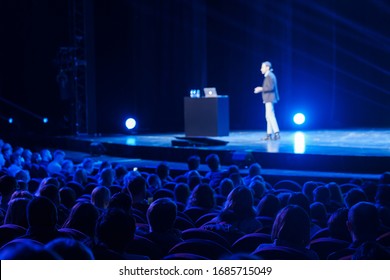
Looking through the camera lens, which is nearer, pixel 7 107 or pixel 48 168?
pixel 48 168

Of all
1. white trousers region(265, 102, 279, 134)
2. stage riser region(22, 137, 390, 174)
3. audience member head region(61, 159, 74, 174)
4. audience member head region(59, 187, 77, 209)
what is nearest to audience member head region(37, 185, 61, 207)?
audience member head region(59, 187, 77, 209)

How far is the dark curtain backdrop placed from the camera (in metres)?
14.1

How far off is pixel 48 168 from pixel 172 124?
6818mm

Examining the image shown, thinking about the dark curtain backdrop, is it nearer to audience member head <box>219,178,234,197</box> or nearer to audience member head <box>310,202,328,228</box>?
audience member head <box>219,178,234,197</box>

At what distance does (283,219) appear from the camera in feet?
11.2

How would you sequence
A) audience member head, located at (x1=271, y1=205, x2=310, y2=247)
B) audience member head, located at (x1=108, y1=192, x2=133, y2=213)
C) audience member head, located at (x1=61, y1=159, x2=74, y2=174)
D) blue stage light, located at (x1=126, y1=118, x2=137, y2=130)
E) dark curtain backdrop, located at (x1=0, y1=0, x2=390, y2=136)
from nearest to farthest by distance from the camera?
audience member head, located at (x1=271, y1=205, x2=310, y2=247)
audience member head, located at (x1=108, y1=192, x2=133, y2=213)
audience member head, located at (x1=61, y1=159, x2=74, y2=174)
dark curtain backdrop, located at (x1=0, y1=0, x2=390, y2=136)
blue stage light, located at (x1=126, y1=118, x2=137, y2=130)

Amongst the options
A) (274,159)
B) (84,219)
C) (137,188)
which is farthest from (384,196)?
(274,159)

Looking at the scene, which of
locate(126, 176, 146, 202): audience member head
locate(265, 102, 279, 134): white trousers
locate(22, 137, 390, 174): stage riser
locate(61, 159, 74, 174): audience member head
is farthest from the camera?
locate(265, 102, 279, 134): white trousers

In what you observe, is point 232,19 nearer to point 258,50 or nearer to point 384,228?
point 258,50

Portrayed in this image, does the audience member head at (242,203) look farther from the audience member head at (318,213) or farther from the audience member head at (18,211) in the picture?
the audience member head at (18,211)

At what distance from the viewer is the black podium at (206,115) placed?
1183cm

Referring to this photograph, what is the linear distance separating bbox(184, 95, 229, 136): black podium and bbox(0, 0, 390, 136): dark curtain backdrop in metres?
2.23

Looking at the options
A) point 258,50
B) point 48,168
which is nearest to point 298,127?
point 258,50

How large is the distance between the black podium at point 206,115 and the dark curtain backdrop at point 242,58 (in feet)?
7.32
